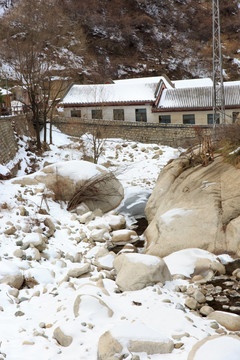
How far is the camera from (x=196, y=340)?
246 inches

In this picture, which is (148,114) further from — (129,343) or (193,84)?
(129,343)

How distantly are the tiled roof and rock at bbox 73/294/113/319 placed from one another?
25.1 m

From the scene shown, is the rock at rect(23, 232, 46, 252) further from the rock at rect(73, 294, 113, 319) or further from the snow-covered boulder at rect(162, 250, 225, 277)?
the rock at rect(73, 294, 113, 319)

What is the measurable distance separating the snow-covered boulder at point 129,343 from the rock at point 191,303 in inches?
71.1

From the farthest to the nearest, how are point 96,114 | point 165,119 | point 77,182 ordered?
point 96,114, point 165,119, point 77,182

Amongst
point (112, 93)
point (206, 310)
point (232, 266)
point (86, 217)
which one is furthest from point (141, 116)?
point (206, 310)

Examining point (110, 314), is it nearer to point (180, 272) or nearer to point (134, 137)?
point (180, 272)

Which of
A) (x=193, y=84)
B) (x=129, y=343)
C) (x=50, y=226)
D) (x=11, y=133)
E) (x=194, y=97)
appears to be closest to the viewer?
(x=129, y=343)

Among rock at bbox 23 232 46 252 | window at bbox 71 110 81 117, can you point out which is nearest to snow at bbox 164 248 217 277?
rock at bbox 23 232 46 252

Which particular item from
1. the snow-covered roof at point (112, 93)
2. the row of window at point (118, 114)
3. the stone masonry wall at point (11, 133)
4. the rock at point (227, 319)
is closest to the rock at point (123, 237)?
the rock at point (227, 319)

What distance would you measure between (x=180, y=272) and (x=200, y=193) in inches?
142

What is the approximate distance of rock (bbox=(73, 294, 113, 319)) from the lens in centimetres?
692

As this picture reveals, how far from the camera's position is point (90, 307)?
23.1 feet

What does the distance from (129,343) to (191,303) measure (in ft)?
7.97
